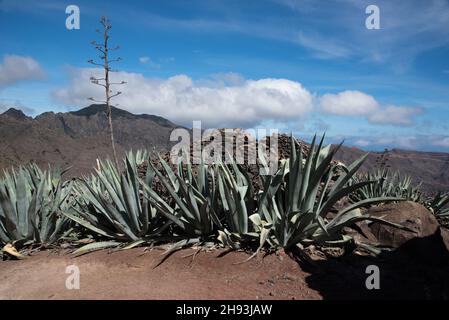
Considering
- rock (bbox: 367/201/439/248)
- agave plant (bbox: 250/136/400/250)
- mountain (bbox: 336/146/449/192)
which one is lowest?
mountain (bbox: 336/146/449/192)

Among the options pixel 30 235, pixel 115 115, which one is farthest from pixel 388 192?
pixel 115 115

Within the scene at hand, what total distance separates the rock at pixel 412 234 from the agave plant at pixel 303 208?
713 millimetres

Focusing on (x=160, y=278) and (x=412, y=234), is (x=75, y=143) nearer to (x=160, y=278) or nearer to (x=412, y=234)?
(x=160, y=278)

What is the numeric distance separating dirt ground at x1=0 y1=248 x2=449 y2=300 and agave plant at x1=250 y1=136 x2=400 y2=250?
30 cm

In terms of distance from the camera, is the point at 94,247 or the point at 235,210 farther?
the point at 94,247

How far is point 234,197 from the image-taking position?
4.40m

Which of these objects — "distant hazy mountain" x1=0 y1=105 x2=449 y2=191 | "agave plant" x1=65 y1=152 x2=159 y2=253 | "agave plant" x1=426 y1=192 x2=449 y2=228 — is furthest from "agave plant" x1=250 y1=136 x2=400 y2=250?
"agave plant" x1=426 y1=192 x2=449 y2=228

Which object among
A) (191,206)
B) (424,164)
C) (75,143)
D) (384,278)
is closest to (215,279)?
(191,206)

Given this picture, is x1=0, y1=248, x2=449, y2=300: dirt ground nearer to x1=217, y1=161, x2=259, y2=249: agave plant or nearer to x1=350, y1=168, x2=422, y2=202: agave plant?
x1=217, y1=161, x2=259, y2=249: agave plant

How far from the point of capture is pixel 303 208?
4.37m

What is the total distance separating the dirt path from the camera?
3.46m

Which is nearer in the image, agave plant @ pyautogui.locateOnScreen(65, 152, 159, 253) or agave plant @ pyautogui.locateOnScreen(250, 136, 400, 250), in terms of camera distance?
agave plant @ pyautogui.locateOnScreen(250, 136, 400, 250)

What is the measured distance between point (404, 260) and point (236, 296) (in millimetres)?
1884

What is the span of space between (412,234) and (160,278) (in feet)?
9.33
